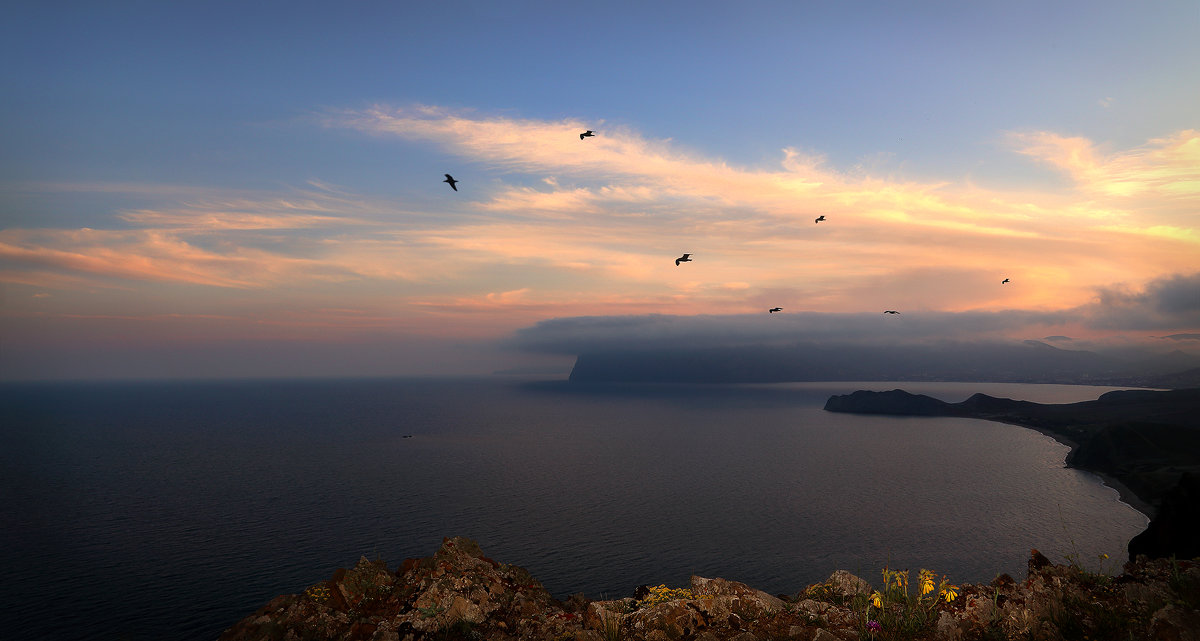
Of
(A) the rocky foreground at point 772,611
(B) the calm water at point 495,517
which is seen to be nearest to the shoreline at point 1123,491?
(B) the calm water at point 495,517

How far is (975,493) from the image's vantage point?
10250 centimetres

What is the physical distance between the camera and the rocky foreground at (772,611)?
13555 millimetres

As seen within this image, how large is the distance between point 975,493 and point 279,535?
374 ft

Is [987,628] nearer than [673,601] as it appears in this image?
Yes

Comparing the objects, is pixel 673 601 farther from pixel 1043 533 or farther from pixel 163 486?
pixel 163 486

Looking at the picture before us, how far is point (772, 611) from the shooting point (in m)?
16.4

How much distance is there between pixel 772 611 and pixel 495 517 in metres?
69.4

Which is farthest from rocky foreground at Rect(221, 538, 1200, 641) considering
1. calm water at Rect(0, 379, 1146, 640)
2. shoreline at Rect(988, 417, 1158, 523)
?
shoreline at Rect(988, 417, 1158, 523)

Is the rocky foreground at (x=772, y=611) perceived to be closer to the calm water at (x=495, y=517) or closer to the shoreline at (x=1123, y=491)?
the calm water at (x=495, y=517)

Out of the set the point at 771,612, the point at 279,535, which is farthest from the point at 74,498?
the point at 771,612

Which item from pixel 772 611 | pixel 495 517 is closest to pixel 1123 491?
pixel 495 517

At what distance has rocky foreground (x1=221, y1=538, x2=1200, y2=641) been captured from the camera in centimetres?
1355

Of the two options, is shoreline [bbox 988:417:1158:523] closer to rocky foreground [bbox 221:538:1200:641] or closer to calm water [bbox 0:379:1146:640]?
calm water [bbox 0:379:1146:640]

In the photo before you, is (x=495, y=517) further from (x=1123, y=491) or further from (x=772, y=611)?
(x=1123, y=491)
